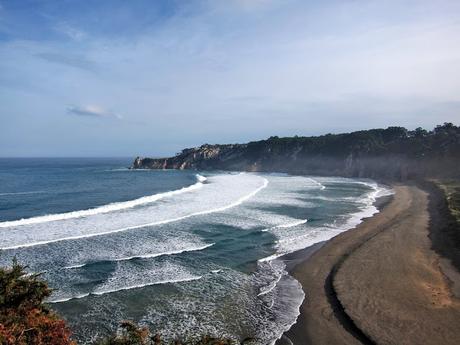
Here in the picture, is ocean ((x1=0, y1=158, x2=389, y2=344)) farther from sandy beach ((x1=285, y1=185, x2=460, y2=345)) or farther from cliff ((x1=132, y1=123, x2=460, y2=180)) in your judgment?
cliff ((x1=132, y1=123, x2=460, y2=180))

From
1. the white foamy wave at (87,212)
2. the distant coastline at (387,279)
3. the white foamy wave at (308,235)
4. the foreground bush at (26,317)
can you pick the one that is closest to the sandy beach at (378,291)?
the distant coastline at (387,279)

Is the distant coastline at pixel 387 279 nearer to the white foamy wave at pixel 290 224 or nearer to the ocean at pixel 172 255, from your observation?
the ocean at pixel 172 255

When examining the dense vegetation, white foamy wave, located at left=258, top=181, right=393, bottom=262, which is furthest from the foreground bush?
white foamy wave, located at left=258, top=181, right=393, bottom=262

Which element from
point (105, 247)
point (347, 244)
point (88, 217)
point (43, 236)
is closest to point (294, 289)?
point (347, 244)

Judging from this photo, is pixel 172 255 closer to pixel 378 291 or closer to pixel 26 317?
pixel 378 291

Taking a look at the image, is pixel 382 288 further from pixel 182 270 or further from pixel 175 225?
pixel 175 225

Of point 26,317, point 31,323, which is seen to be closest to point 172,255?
point 26,317
